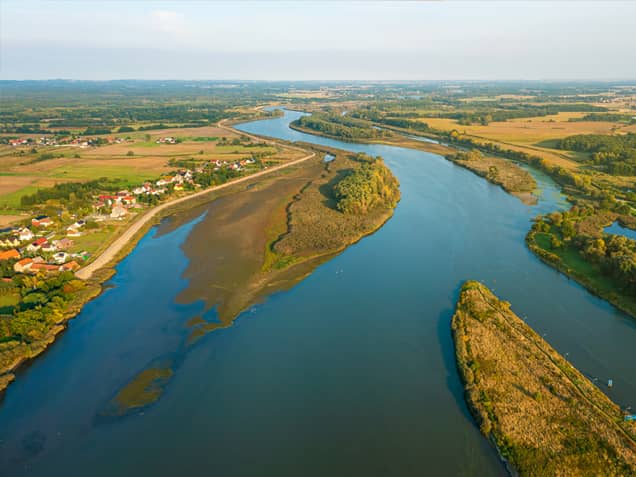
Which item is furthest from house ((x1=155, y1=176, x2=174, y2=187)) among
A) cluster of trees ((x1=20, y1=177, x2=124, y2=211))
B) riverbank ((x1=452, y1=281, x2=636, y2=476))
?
riverbank ((x1=452, y1=281, x2=636, y2=476))

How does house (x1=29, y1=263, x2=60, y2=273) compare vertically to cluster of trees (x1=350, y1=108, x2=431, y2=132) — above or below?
below

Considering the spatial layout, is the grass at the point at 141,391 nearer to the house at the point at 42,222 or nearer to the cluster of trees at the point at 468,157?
the house at the point at 42,222

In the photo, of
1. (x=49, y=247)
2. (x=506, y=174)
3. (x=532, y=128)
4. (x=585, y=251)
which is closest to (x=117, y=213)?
(x=49, y=247)

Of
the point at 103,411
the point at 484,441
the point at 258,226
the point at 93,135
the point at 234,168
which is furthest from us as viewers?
the point at 93,135

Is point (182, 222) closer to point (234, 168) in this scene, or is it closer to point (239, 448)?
point (234, 168)

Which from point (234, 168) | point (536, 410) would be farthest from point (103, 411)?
point (234, 168)

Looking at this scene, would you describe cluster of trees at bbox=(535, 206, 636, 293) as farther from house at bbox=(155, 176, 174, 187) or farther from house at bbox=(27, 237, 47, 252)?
house at bbox=(155, 176, 174, 187)
